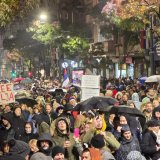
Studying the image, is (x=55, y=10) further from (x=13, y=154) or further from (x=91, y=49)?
(x=13, y=154)

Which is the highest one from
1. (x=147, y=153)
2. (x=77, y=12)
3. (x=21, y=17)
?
(x=77, y=12)

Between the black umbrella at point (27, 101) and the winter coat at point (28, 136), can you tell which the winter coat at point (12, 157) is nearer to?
the winter coat at point (28, 136)

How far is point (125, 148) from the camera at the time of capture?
9.45 meters

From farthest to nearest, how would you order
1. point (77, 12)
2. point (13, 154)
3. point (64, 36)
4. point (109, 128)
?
point (77, 12)
point (64, 36)
point (109, 128)
point (13, 154)

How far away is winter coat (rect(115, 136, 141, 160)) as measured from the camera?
9.39 metres

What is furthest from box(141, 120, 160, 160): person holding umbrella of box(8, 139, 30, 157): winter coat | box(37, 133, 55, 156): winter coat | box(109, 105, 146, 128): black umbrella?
box(8, 139, 30, 157): winter coat

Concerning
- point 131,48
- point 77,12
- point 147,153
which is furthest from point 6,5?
point 77,12

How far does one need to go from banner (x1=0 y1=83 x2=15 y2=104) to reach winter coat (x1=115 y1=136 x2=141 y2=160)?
13.9 feet

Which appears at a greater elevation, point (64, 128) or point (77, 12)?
→ point (77, 12)

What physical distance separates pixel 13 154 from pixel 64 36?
48719 millimetres

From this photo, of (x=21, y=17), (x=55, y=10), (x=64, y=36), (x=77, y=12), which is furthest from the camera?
(x=55, y=10)

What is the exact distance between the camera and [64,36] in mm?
56281

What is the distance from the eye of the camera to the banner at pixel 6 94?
13.1m

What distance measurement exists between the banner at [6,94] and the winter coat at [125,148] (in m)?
4.25
